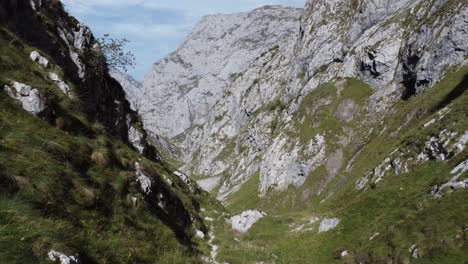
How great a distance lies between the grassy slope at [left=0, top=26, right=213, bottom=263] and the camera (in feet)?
23.4

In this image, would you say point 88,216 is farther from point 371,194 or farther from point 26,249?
point 371,194

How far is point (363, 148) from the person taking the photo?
8269 cm

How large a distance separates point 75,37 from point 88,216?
3733 centimetres

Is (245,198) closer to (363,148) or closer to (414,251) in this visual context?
(363,148)

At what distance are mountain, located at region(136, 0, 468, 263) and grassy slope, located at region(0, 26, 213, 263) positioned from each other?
6619mm

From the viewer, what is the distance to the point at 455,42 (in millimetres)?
77000

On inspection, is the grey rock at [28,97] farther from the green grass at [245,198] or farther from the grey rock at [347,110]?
the green grass at [245,198]

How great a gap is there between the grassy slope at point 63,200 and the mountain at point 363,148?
6.62 m

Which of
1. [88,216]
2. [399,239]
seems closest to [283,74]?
[399,239]

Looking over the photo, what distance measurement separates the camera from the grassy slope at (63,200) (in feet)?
23.4

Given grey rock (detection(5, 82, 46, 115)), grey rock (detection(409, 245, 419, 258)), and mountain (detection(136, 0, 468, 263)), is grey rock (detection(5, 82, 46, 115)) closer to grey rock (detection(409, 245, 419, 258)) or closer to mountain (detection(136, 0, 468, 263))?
mountain (detection(136, 0, 468, 263))

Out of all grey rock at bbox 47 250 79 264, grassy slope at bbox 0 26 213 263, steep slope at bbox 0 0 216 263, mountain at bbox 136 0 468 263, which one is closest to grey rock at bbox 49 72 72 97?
steep slope at bbox 0 0 216 263

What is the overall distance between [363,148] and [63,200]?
258 ft

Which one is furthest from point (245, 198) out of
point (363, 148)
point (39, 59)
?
point (39, 59)
